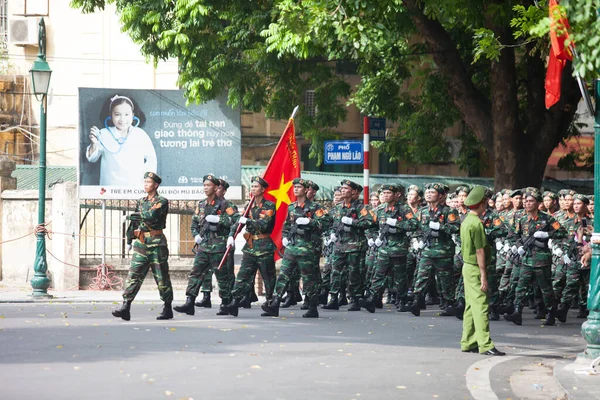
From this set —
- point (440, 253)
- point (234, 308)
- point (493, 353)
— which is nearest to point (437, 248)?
point (440, 253)

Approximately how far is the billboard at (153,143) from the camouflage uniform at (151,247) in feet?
24.0

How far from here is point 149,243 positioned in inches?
591

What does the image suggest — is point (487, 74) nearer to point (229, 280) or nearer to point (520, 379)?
point (229, 280)

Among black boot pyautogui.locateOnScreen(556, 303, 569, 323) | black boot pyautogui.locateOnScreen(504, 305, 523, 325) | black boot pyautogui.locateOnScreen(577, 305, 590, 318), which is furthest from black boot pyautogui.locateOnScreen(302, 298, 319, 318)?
black boot pyautogui.locateOnScreen(577, 305, 590, 318)

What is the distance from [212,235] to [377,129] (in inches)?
236

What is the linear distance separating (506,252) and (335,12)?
13.8 ft

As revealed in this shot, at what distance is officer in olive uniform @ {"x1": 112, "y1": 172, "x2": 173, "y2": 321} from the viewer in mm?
14859

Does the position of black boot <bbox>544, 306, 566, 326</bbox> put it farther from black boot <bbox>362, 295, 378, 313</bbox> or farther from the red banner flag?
the red banner flag

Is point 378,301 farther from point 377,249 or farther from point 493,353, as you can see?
point 493,353

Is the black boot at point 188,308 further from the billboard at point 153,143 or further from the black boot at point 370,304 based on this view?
the billboard at point 153,143

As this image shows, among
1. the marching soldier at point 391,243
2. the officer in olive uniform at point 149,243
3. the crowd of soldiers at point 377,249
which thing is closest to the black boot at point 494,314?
the crowd of soldiers at point 377,249

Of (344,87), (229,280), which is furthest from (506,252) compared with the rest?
(344,87)

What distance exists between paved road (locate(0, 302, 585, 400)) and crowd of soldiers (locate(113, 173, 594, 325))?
18.4 inches

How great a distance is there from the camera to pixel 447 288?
16516 millimetres
